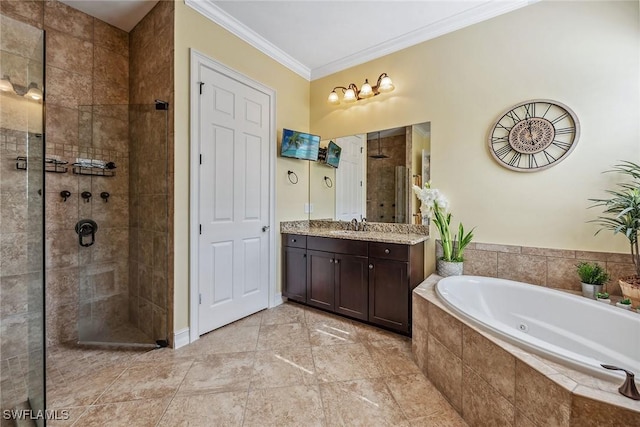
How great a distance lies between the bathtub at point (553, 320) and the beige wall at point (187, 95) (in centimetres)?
195

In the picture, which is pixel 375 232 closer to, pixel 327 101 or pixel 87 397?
pixel 327 101

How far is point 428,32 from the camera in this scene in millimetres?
2480

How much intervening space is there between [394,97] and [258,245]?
2112mm

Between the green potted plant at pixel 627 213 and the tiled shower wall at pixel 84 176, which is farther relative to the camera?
the tiled shower wall at pixel 84 176

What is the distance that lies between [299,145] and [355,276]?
1.56 metres

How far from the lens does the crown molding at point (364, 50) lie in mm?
2164

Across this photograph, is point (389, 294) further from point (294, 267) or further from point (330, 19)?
point (330, 19)

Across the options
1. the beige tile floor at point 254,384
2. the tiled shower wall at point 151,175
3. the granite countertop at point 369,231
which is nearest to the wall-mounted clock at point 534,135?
the granite countertop at point 369,231

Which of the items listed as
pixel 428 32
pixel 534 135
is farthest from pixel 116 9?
pixel 534 135

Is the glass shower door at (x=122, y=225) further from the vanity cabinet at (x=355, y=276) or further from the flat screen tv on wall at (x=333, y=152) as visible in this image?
the flat screen tv on wall at (x=333, y=152)

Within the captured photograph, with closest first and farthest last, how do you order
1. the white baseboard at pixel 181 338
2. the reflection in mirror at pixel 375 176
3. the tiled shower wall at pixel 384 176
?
the white baseboard at pixel 181 338 < the reflection in mirror at pixel 375 176 < the tiled shower wall at pixel 384 176

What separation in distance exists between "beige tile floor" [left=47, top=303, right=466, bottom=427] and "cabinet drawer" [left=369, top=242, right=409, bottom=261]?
70 cm

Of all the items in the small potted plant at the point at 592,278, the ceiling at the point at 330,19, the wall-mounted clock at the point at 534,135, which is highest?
the ceiling at the point at 330,19

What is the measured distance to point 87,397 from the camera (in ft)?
5.03
